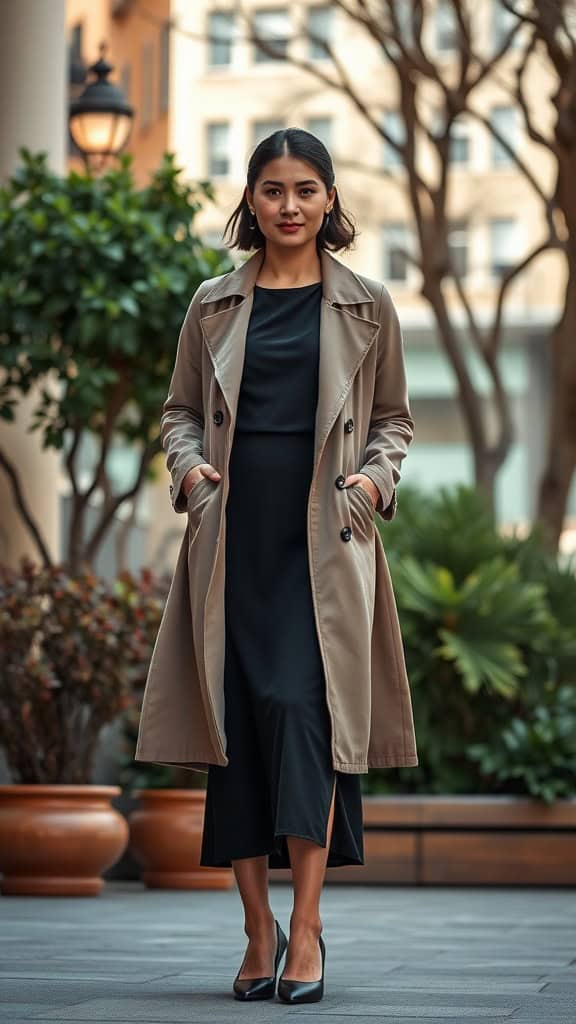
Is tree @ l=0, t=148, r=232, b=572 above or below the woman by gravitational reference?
above

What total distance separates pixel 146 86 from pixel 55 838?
42.0 m

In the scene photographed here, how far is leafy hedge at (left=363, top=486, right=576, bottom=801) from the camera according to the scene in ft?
33.5

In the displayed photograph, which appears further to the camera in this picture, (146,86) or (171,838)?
(146,86)

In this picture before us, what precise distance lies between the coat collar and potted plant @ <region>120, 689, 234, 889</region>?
13.5 feet

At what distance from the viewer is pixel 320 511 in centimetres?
474

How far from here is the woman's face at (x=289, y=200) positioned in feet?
15.9

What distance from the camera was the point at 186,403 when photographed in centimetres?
510

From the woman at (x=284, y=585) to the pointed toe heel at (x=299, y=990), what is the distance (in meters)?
0.01

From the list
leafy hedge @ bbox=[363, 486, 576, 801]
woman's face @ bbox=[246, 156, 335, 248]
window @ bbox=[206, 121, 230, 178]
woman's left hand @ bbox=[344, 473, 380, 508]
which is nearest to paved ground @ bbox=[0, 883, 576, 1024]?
leafy hedge @ bbox=[363, 486, 576, 801]

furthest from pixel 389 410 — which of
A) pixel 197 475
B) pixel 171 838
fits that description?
pixel 171 838

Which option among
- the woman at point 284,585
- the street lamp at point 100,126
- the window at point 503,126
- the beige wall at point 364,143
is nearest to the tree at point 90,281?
the street lamp at point 100,126

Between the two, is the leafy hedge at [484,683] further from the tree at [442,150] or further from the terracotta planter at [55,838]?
the tree at [442,150]

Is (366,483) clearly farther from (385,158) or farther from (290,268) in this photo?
(385,158)

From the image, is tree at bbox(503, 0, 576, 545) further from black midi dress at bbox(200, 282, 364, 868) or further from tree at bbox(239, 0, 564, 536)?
black midi dress at bbox(200, 282, 364, 868)
